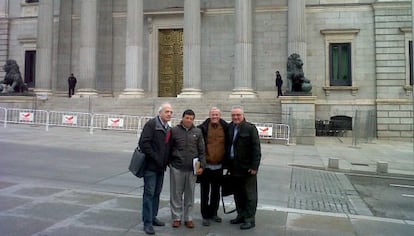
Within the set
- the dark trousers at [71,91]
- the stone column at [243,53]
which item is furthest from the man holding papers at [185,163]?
the dark trousers at [71,91]

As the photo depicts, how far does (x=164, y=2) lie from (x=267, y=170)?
900 inches

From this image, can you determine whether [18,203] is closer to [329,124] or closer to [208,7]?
[329,124]

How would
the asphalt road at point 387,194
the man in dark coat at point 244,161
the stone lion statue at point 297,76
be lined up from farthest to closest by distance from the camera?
the stone lion statue at point 297,76 < the asphalt road at point 387,194 < the man in dark coat at point 244,161

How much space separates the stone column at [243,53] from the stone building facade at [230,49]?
7 cm

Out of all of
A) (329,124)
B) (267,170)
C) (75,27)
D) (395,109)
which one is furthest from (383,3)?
(75,27)

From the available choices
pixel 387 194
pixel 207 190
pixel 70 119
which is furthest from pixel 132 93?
pixel 207 190

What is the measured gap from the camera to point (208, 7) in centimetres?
3111

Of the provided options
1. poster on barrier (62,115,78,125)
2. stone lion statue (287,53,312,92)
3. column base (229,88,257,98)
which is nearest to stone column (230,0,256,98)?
column base (229,88,257,98)

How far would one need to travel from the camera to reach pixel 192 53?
86.0 feet

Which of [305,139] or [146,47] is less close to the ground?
[146,47]

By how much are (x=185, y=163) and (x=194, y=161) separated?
143 mm

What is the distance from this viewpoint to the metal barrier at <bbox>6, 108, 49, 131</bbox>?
23.2 metres

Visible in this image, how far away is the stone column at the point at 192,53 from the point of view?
86.0 ft

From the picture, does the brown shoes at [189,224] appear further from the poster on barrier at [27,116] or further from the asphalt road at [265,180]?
the poster on barrier at [27,116]
